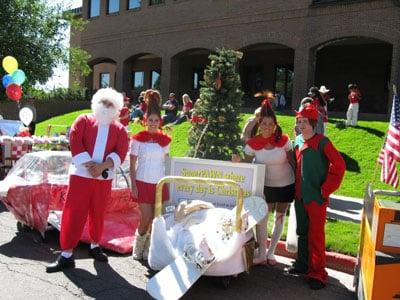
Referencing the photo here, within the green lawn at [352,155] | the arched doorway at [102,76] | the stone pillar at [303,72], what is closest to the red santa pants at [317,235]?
the green lawn at [352,155]

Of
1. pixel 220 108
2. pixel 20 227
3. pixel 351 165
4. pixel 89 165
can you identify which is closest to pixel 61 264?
pixel 89 165

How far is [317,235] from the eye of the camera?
5059 mm

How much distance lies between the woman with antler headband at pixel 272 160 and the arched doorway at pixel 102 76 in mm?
30843

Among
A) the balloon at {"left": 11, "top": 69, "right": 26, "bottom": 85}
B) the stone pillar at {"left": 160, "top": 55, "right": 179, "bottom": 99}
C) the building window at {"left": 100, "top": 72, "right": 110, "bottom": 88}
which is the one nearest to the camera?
the balloon at {"left": 11, "top": 69, "right": 26, "bottom": 85}

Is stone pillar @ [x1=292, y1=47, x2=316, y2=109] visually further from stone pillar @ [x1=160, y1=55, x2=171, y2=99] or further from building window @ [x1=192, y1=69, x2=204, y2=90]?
building window @ [x1=192, y1=69, x2=204, y2=90]

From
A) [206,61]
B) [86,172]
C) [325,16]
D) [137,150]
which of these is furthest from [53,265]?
[206,61]

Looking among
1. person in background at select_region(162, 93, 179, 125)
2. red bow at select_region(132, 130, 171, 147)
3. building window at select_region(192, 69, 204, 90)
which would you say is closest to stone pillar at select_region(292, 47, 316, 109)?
person in background at select_region(162, 93, 179, 125)

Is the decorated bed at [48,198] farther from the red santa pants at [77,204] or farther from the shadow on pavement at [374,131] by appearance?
the shadow on pavement at [374,131]

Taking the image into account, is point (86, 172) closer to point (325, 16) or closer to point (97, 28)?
point (325, 16)

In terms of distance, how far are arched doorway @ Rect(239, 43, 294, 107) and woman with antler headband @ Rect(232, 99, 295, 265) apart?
19.5 m

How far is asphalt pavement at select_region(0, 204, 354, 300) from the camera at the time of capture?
4645 mm

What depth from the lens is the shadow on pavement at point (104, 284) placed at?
15.2 feet

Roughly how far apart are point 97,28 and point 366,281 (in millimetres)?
30399

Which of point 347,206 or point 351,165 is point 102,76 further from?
point 347,206
